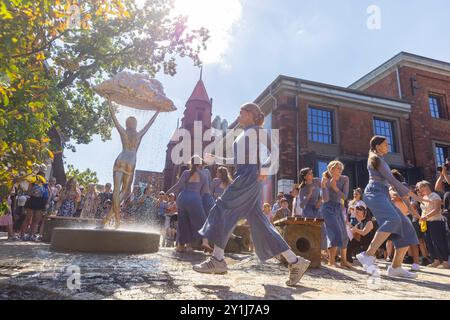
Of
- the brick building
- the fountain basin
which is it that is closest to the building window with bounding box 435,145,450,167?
the brick building

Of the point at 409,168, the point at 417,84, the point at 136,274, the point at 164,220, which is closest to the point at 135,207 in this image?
the point at 164,220

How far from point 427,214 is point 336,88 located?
1125cm

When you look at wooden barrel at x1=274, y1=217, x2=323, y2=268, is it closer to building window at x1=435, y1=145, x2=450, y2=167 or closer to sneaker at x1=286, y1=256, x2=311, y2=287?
sneaker at x1=286, y1=256, x2=311, y2=287

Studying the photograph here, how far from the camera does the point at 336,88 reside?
17.0 metres

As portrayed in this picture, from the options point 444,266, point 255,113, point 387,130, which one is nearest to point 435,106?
point 387,130

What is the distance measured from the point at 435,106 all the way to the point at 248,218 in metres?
21.2

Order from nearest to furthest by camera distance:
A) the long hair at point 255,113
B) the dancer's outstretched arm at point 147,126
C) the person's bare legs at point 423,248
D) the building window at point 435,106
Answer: the long hair at point 255,113, the dancer's outstretched arm at point 147,126, the person's bare legs at point 423,248, the building window at point 435,106

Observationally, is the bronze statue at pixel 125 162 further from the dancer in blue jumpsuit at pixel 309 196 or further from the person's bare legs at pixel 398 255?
the person's bare legs at pixel 398 255

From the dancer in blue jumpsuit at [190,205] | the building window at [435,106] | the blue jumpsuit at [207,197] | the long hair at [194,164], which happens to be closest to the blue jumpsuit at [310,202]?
the blue jumpsuit at [207,197]

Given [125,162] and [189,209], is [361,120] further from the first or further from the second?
[125,162]

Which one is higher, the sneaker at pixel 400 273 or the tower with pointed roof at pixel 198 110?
the tower with pointed roof at pixel 198 110

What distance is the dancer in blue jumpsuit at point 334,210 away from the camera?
17.8ft

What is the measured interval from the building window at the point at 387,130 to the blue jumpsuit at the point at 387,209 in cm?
1483

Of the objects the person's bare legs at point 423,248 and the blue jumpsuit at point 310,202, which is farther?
the person's bare legs at point 423,248
